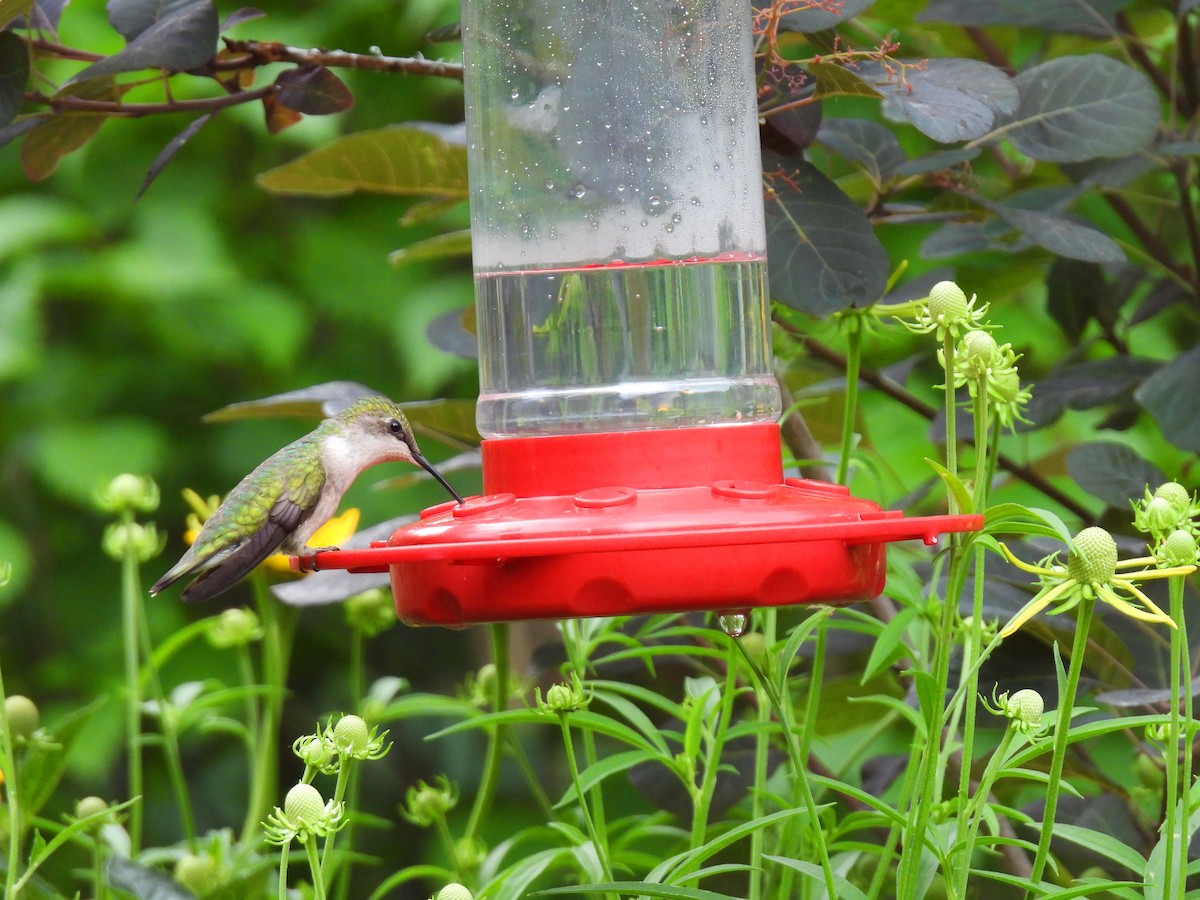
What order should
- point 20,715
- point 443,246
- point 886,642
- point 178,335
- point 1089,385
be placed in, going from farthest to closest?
point 178,335 → point 443,246 → point 1089,385 → point 20,715 → point 886,642

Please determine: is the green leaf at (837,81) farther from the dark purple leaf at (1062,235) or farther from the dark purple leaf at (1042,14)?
the dark purple leaf at (1042,14)

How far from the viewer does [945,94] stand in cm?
138

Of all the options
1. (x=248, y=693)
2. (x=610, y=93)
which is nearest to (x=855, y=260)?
(x=610, y=93)

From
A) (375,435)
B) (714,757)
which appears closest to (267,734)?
(375,435)

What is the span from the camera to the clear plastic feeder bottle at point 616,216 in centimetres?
155

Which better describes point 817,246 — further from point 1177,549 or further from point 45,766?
point 45,766

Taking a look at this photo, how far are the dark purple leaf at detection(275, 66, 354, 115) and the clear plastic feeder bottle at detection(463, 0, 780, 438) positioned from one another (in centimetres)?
16

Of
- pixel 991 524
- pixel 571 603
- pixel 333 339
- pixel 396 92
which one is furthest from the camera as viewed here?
pixel 333 339

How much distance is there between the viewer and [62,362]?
13.5 feet

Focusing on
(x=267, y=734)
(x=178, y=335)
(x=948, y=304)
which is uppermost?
(x=178, y=335)

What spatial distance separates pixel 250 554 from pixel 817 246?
0.73m

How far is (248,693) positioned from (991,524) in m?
0.99

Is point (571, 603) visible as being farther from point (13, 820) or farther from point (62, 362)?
point (62, 362)

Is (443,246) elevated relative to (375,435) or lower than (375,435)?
elevated
